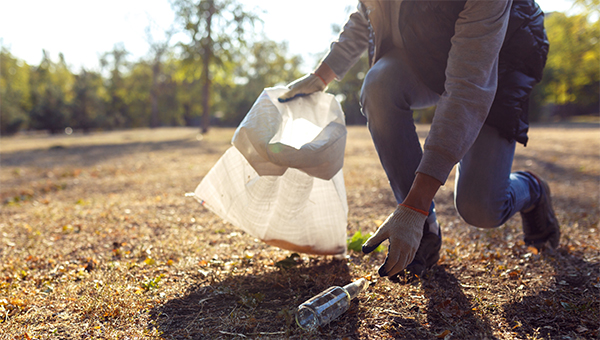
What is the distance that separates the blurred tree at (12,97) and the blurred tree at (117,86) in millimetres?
5153

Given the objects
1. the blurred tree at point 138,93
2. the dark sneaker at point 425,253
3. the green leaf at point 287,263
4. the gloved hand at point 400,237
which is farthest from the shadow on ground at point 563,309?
the blurred tree at point 138,93

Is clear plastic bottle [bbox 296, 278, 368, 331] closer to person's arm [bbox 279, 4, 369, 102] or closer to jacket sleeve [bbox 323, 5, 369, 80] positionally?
person's arm [bbox 279, 4, 369, 102]

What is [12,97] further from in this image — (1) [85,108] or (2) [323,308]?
(2) [323,308]

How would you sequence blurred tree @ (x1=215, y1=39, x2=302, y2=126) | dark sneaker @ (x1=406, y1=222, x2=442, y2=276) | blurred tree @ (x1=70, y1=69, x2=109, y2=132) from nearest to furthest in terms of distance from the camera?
dark sneaker @ (x1=406, y1=222, x2=442, y2=276) → blurred tree @ (x1=70, y1=69, x2=109, y2=132) → blurred tree @ (x1=215, y1=39, x2=302, y2=126)

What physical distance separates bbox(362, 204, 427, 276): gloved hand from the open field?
0.27m

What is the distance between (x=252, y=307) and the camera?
1.59m

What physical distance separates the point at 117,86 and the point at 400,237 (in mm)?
36730

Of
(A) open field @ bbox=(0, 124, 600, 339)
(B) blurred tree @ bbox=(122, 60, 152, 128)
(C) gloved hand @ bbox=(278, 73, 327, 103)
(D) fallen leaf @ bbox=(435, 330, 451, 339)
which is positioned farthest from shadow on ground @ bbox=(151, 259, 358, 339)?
(B) blurred tree @ bbox=(122, 60, 152, 128)

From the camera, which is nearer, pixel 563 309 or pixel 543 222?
pixel 563 309

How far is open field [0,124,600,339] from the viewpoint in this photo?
4.71ft

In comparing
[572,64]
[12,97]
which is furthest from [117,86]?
[572,64]

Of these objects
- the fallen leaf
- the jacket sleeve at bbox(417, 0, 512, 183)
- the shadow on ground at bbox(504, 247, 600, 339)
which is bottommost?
the fallen leaf

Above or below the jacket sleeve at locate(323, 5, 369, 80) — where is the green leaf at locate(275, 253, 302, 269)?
below

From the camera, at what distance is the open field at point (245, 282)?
4.71ft
